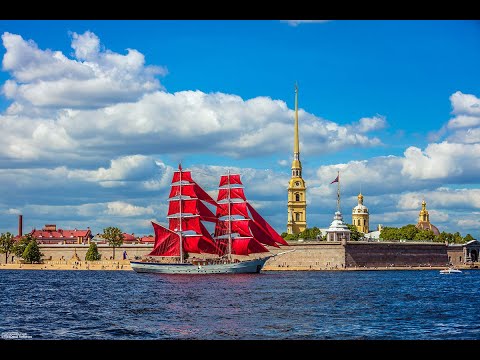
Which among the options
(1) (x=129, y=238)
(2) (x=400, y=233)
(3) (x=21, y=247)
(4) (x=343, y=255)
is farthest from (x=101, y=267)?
(2) (x=400, y=233)

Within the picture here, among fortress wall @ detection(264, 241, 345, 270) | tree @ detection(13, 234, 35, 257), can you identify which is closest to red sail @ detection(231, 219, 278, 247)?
fortress wall @ detection(264, 241, 345, 270)

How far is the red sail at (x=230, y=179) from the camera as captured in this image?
9719 centimetres

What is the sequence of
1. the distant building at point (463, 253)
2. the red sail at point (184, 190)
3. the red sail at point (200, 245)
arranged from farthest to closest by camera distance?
the distant building at point (463, 253) → the red sail at point (184, 190) → the red sail at point (200, 245)

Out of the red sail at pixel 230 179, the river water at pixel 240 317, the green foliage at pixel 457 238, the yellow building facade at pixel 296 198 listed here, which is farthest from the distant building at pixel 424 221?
the river water at pixel 240 317

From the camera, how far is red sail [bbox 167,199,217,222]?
93.7 meters

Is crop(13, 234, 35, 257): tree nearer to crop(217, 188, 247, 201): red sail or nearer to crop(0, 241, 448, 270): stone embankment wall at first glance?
crop(0, 241, 448, 270): stone embankment wall

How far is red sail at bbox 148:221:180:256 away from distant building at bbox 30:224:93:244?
2073 inches

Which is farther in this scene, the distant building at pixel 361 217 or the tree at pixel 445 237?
the distant building at pixel 361 217

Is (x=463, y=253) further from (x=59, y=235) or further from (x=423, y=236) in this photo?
(x=59, y=235)

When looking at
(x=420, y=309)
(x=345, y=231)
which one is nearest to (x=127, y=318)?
(x=420, y=309)

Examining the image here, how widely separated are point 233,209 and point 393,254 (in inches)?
1434

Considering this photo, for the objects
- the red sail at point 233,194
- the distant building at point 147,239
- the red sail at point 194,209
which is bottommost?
the distant building at point 147,239

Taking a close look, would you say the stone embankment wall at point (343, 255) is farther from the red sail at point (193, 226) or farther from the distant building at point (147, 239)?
the red sail at point (193, 226)
